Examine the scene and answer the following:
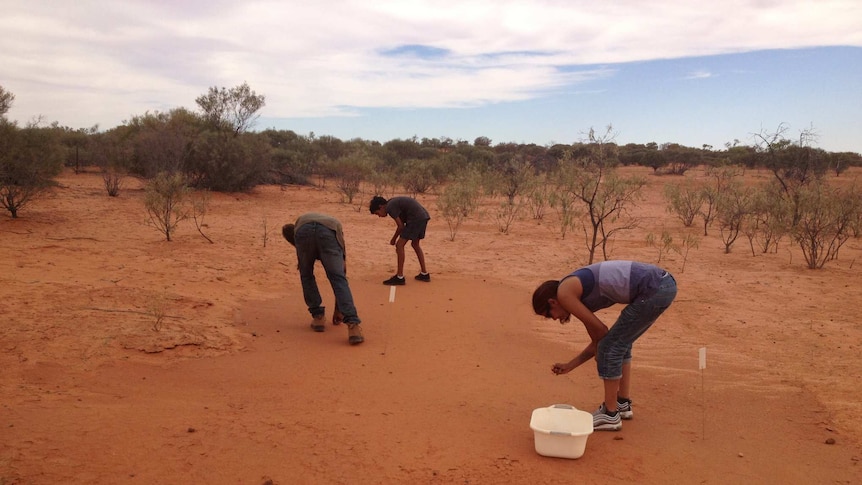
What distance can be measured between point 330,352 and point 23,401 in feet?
7.92

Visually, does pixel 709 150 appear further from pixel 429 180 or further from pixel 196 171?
pixel 196 171

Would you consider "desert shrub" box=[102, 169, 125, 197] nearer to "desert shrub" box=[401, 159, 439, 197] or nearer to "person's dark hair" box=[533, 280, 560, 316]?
"desert shrub" box=[401, 159, 439, 197]

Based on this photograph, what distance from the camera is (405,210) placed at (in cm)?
877

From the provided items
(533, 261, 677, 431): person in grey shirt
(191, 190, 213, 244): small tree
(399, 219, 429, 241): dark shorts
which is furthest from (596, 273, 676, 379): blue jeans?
(191, 190, 213, 244): small tree

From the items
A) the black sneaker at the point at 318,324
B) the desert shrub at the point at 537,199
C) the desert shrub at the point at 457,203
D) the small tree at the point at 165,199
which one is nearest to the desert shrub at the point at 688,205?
the desert shrub at the point at 537,199

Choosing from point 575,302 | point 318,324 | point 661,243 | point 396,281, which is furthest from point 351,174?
point 575,302

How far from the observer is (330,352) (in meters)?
5.74

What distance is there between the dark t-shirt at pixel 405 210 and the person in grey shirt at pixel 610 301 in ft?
16.0

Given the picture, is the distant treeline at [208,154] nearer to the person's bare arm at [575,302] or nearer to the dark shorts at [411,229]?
the dark shorts at [411,229]

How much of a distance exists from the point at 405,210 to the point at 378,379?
399cm

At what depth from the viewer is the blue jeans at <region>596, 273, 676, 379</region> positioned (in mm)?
3939

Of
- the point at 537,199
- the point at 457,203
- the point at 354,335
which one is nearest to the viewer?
the point at 354,335

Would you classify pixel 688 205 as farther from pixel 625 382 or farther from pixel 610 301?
pixel 610 301

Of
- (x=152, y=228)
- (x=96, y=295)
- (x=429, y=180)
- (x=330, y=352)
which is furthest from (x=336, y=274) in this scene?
(x=429, y=180)
